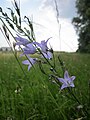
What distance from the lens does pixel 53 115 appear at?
2135 millimetres

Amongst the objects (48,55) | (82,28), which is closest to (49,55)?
(48,55)

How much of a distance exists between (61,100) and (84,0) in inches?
1007

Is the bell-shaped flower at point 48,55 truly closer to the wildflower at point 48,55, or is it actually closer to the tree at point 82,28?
the wildflower at point 48,55

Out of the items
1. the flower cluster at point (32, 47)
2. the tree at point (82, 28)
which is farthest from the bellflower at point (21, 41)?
the tree at point (82, 28)

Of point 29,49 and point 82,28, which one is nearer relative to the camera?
point 29,49

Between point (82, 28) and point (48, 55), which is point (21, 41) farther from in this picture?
point (82, 28)

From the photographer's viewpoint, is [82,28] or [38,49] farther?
[82,28]

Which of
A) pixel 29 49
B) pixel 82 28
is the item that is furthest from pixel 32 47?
pixel 82 28

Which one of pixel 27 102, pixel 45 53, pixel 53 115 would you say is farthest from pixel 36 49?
pixel 27 102

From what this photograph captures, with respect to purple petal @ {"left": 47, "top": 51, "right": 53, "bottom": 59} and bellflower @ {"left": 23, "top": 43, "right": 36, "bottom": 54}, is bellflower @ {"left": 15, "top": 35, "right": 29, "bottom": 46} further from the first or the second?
purple petal @ {"left": 47, "top": 51, "right": 53, "bottom": 59}

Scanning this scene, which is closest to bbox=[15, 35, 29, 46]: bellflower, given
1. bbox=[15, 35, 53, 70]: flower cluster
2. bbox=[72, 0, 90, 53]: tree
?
bbox=[15, 35, 53, 70]: flower cluster

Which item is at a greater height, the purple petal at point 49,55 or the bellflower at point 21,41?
the bellflower at point 21,41

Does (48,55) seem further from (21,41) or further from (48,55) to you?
(21,41)

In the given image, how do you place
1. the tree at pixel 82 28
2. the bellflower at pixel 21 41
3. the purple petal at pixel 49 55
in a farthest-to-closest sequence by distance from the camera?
the tree at pixel 82 28 < the purple petal at pixel 49 55 < the bellflower at pixel 21 41
